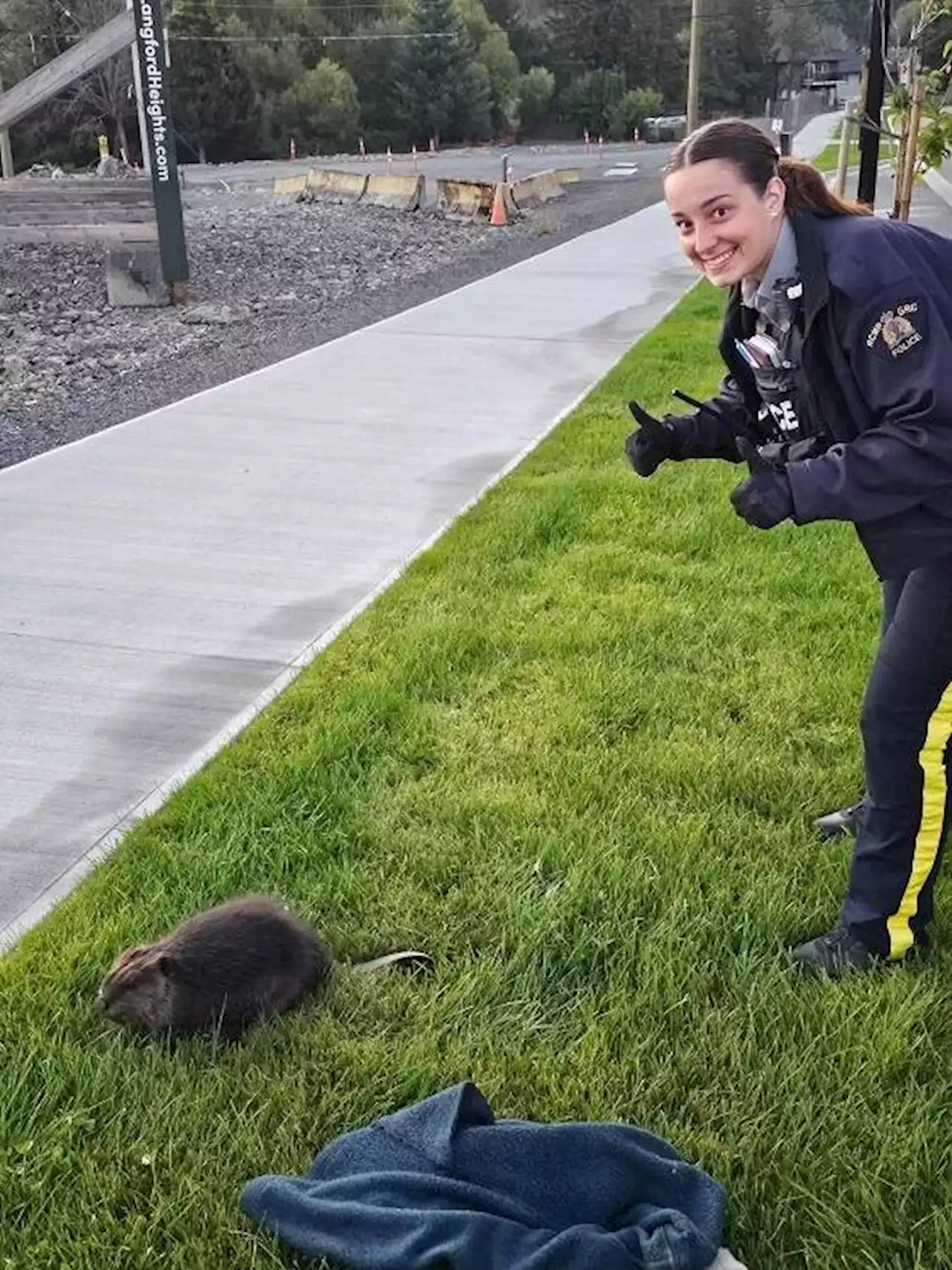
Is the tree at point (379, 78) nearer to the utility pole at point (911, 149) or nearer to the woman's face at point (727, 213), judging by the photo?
the utility pole at point (911, 149)

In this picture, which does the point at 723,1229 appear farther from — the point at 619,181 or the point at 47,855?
the point at 619,181

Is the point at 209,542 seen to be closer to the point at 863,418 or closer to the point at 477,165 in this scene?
the point at 863,418

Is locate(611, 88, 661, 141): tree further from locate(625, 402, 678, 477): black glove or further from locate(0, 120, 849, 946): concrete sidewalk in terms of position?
locate(625, 402, 678, 477): black glove

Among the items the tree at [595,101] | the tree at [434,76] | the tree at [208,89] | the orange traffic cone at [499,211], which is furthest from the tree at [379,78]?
the orange traffic cone at [499,211]

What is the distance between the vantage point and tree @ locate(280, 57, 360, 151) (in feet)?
199

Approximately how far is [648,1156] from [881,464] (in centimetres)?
135

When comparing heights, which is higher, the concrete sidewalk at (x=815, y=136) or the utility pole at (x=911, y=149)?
the concrete sidewalk at (x=815, y=136)

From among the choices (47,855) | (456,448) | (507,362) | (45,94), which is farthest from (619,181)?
(47,855)

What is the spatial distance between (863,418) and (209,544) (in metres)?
3.92

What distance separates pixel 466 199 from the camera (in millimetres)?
24625

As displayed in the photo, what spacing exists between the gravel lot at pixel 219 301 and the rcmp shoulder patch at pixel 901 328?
655 centimetres

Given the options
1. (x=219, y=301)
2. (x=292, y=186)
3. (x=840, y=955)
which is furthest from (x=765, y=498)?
(x=292, y=186)

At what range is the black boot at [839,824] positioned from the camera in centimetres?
358

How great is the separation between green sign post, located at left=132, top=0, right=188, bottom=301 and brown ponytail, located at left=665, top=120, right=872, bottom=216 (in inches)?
460
